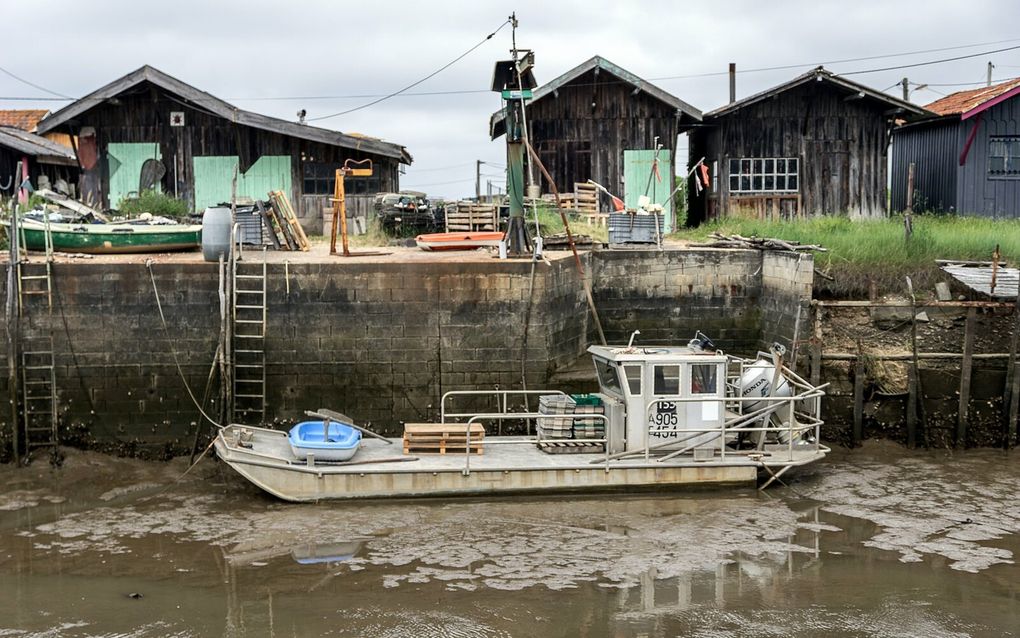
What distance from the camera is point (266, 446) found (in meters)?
14.8

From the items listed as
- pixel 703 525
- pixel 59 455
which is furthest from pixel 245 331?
pixel 703 525

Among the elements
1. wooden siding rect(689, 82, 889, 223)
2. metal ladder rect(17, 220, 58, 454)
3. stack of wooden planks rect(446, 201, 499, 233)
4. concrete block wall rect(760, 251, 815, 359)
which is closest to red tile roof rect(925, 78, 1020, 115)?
wooden siding rect(689, 82, 889, 223)

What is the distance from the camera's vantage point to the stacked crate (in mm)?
14969

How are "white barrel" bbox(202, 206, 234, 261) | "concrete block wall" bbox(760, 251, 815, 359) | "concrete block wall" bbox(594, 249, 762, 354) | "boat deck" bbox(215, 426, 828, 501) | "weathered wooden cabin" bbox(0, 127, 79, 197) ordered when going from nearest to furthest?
"boat deck" bbox(215, 426, 828, 501) → "white barrel" bbox(202, 206, 234, 261) → "concrete block wall" bbox(760, 251, 815, 359) → "concrete block wall" bbox(594, 249, 762, 354) → "weathered wooden cabin" bbox(0, 127, 79, 197)

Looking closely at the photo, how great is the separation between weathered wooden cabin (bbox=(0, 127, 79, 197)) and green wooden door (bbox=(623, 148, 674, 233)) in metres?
14.1

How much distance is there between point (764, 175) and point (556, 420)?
41.8ft

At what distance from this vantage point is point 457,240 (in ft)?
68.5

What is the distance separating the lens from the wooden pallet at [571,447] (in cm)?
1495

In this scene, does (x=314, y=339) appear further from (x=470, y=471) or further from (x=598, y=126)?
(x=598, y=126)

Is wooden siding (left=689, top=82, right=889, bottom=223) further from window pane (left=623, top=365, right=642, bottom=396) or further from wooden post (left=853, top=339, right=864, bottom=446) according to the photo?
window pane (left=623, top=365, right=642, bottom=396)

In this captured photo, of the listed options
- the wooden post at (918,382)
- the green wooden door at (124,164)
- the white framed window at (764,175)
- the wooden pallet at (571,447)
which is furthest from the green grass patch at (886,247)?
the green wooden door at (124,164)

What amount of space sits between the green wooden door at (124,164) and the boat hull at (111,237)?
611cm

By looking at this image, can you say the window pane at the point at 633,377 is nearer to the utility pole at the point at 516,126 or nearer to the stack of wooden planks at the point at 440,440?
the stack of wooden planks at the point at 440,440

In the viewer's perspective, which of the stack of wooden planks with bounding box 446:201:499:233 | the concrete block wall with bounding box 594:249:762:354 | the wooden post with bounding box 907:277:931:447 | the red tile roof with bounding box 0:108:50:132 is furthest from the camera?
the red tile roof with bounding box 0:108:50:132
